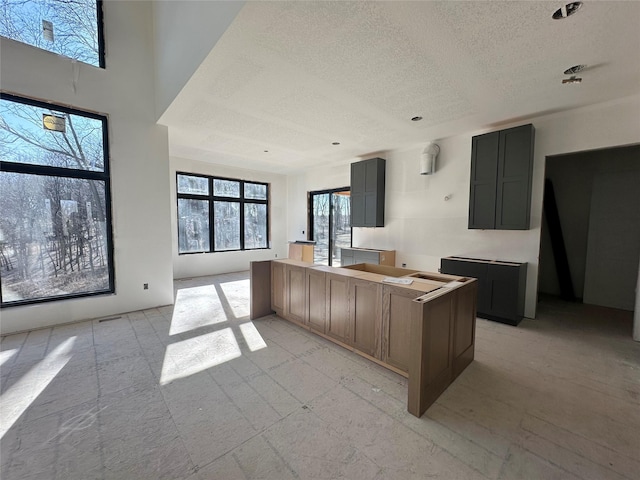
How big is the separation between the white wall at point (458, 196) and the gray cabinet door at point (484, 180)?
322 millimetres

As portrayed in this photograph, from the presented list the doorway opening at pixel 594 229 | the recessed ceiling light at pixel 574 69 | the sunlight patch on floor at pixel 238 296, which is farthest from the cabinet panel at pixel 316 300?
the doorway opening at pixel 594 229

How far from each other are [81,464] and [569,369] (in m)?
4.01

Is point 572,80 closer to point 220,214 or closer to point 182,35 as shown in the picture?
point 182,35

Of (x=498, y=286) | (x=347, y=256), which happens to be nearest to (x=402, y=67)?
(x=498, y=286)

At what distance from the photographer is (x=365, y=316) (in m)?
2.64

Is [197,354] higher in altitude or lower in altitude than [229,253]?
lower

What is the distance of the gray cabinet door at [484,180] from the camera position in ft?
12.9

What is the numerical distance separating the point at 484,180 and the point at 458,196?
0.57 m

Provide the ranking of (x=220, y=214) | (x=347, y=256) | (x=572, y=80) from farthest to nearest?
1. (x=220, y=214)
2. (x=347, y=256)
3. (x=572, y=80)

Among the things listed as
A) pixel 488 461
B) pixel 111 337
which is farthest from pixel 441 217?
pixel 111 337

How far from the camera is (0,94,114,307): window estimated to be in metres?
3.31

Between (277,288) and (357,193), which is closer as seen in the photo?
(277,288)

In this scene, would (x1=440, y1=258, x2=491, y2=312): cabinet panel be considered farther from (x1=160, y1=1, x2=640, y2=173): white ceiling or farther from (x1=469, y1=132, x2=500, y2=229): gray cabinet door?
(x1=160, y1=1, x2=640, y2=173): white ceiling

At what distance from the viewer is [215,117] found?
388 cm
